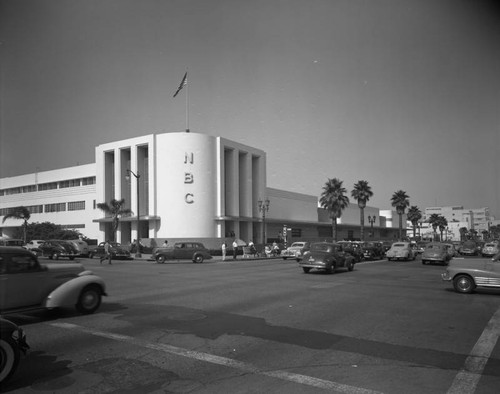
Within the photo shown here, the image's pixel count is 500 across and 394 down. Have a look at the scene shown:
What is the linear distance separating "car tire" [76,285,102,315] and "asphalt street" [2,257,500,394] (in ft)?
0.72

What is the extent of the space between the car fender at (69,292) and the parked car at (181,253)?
22.4 m

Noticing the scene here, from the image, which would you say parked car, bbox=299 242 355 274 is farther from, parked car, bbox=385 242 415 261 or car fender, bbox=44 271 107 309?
parked car, bbox=385 242 415 261

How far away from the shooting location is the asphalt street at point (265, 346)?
542 cm

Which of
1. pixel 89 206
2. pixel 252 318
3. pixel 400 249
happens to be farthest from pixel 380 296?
pixel 89 206

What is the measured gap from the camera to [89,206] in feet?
206

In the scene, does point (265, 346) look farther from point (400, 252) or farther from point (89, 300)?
point (400, 252)

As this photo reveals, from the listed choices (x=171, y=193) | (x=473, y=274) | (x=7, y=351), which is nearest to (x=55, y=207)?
(x=171, y=193)

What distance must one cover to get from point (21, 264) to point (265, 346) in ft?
18.2

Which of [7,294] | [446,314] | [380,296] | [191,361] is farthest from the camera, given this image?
[380,296]

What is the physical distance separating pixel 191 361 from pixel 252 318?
135 inches

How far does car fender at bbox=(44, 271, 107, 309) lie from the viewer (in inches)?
359

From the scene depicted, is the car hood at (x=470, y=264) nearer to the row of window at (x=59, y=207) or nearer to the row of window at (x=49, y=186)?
the row of window at (x=49, y=186)

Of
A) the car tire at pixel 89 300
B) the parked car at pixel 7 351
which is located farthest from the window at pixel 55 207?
the parked car at pixel 7 351

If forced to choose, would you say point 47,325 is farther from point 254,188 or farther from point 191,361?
point 254,188
